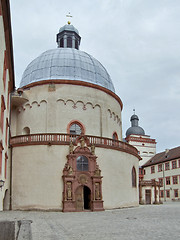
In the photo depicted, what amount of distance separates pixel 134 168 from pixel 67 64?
38.7ft

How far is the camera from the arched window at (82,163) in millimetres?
22031

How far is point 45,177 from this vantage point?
69.5ft

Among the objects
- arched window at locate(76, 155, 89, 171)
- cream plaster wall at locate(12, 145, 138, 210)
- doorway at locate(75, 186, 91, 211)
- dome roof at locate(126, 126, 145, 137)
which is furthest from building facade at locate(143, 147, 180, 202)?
arched window at locate(76, 155, 89, 171)

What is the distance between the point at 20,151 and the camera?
22344mm

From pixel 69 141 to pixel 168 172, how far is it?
111ft

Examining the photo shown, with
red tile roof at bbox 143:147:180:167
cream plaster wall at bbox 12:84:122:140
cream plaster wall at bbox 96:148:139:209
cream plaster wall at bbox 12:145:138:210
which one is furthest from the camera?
red tile roof at bbox 143:147:180:167

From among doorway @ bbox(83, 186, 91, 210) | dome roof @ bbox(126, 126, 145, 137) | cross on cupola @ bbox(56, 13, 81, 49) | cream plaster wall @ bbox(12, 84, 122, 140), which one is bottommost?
doorway @ bbox(83, 186, 91, 210)

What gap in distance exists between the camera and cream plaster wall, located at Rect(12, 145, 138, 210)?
21.0 metres

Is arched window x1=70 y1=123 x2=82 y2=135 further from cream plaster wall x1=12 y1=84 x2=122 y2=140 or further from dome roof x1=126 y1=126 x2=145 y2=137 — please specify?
dome roof x1=126 y1=126 x2=145 y2=137

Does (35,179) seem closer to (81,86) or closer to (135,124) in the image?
(81,86)

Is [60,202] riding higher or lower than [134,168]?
lower

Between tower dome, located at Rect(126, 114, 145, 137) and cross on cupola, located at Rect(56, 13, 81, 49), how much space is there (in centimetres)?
3889

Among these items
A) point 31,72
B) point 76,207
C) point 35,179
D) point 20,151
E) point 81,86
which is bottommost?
point 76,207

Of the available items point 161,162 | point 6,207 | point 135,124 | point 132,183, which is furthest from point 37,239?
point 135,124
